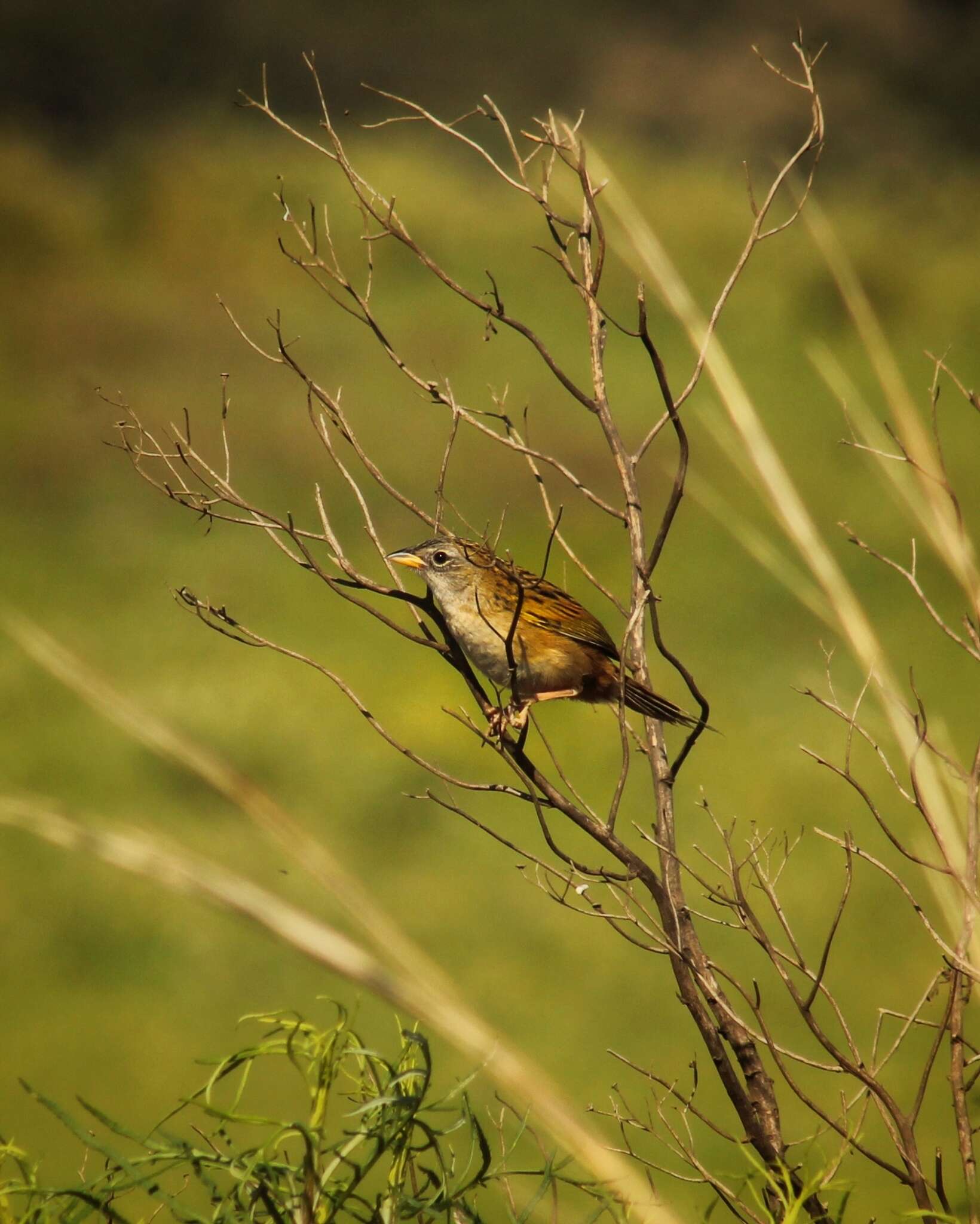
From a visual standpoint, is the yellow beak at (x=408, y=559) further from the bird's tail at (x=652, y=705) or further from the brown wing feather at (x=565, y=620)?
the bird's tail at (x=652, y=705)

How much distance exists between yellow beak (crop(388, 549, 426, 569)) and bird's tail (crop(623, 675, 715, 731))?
2.78 ft

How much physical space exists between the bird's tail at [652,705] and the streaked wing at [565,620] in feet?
1.30

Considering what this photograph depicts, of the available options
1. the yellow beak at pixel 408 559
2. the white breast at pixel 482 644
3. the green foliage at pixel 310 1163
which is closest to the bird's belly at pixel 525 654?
the white breast at pixel 482 644

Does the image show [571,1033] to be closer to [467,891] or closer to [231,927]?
[467,891]

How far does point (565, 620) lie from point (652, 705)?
0.87 metres

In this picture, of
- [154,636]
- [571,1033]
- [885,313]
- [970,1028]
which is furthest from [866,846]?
[885,313]

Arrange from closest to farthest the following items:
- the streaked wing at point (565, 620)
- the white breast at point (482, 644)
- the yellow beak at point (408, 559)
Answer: the white breast at point (482, 644)
the streaked wing at point (565, 620)
the yellow beak at point (408, 559)

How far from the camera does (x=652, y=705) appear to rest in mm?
2238

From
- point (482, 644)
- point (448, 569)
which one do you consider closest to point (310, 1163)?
point (482, 644)

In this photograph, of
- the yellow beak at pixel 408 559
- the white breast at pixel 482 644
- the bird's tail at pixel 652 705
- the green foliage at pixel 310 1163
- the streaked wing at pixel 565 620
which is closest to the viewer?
the green foliage at pixel 310 1163

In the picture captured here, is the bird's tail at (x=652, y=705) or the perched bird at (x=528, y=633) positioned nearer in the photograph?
the bird's tail at (x=652, y=705)

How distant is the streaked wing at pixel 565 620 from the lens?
10.0 ft

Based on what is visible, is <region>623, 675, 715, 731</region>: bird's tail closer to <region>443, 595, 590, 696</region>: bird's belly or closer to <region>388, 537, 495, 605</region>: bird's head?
<region>443, 595, 590, 696</region>: bird's belly

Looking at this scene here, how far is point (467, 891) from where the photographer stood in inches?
242
